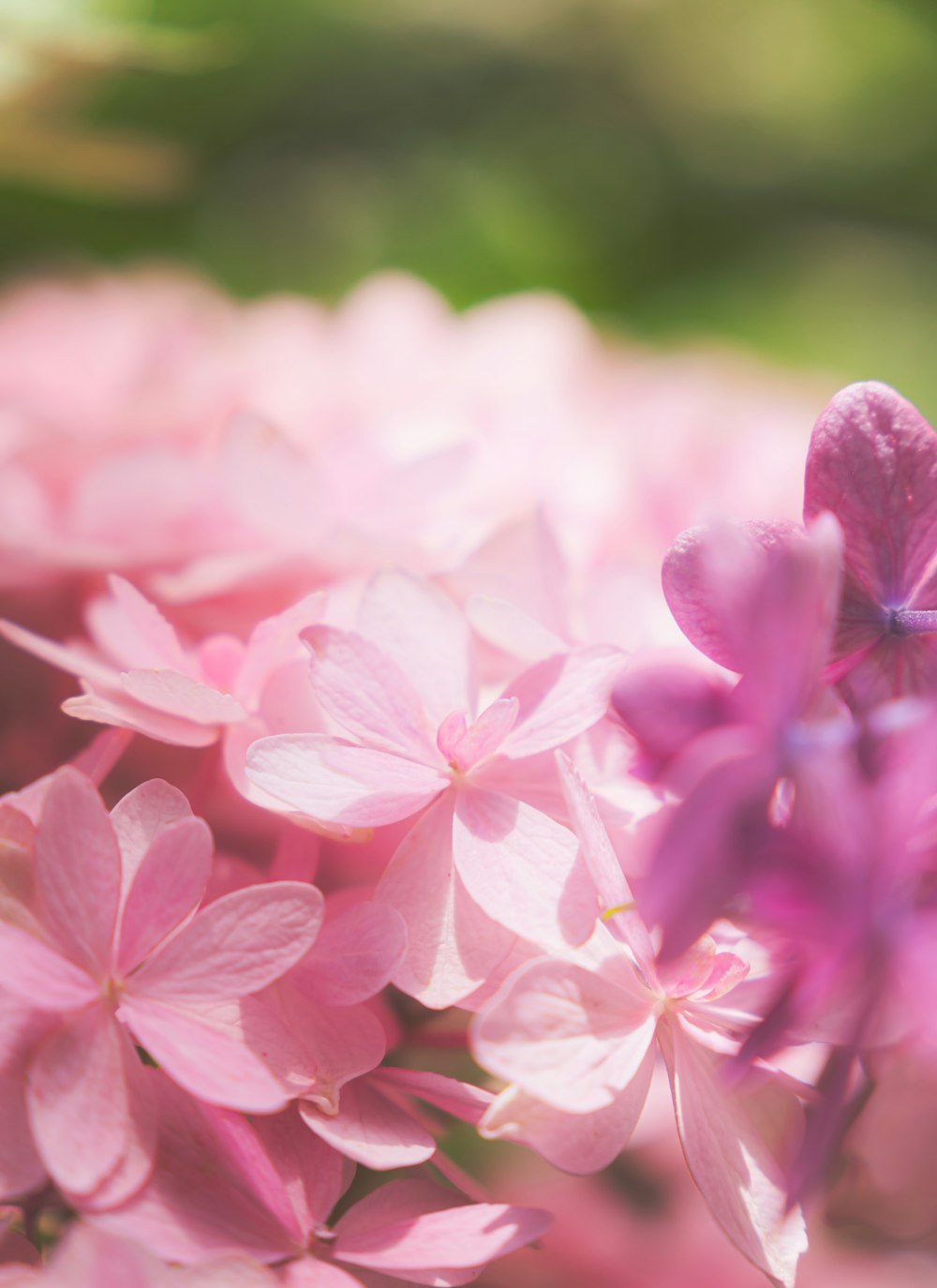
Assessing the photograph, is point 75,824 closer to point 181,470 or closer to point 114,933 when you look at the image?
point 114,933

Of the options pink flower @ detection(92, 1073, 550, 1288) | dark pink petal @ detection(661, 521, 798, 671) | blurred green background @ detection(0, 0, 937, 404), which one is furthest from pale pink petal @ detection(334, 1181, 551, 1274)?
blurred green background @ detection(0, 0, 937, 404)

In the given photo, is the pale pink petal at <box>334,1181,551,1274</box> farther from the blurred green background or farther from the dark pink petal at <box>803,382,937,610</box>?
the blurred green background

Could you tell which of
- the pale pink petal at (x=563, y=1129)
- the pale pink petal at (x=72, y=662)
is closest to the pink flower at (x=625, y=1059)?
the pale pink petal at (x=563, y=1129)

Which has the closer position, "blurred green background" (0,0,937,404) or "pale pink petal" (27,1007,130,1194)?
"pale pink petal" (27,1007,130,1194)

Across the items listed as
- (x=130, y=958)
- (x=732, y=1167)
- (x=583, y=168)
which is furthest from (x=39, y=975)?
(x=583, y=168)

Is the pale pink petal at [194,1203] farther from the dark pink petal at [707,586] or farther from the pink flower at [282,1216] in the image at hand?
the dark pink petal at [707,586]

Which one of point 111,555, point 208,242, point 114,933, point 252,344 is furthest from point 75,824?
point 208,242
